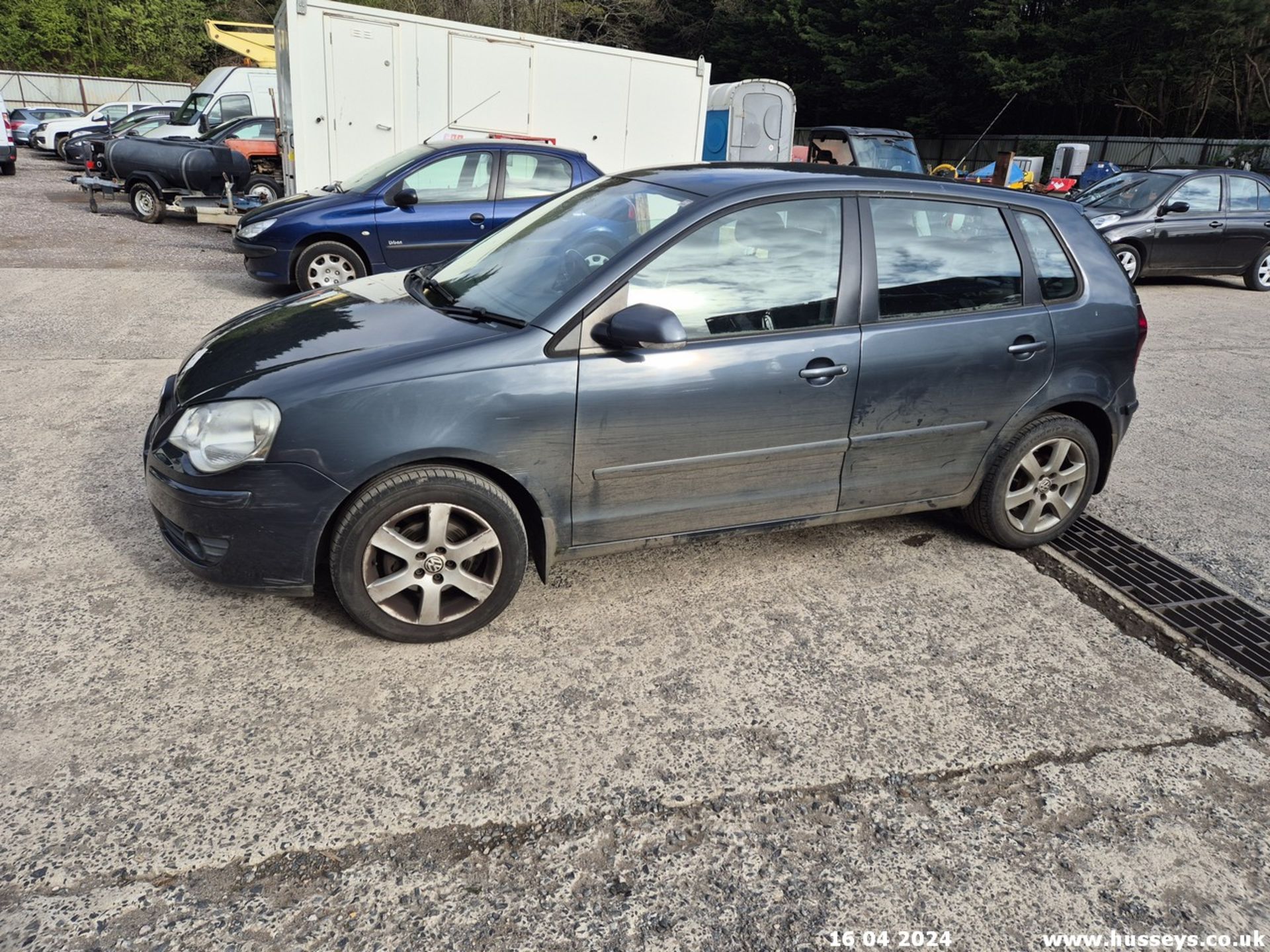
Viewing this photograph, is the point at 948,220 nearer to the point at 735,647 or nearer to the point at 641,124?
the point at 735,647

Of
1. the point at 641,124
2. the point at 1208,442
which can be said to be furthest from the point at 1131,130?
the point at 1208,442

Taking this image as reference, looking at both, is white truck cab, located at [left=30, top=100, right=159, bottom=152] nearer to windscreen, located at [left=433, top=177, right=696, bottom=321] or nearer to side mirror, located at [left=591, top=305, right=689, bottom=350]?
windscreen, located at [left=433, top=177, right=696, bottom=321]

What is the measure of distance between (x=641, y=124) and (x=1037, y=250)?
10646 mm

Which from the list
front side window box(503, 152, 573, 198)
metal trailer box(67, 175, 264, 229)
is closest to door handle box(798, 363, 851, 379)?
front side window box(503, 152, 573, 198)

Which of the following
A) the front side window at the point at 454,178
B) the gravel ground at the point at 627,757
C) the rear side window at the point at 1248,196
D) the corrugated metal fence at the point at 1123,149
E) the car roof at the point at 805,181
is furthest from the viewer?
the corrugated metal fence at the point at 1123,149

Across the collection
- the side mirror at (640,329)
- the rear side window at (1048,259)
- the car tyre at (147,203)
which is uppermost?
the rear side window at (1048,259)

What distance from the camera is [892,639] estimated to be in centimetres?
349

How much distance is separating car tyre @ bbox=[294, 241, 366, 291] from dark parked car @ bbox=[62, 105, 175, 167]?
12723 millimetres

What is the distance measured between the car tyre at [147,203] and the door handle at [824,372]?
45.9ft

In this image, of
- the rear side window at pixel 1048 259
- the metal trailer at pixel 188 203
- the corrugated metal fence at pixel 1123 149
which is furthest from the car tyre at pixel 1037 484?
the corrugated metal fence at pixel 1123 149

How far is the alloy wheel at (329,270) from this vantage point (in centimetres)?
870

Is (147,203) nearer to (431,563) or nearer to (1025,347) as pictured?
(431,563)

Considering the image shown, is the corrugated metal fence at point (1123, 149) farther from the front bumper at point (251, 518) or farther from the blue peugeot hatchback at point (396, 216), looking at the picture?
the front bumper at point (251, 518)

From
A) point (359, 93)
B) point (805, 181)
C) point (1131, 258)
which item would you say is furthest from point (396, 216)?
point (1131, 258)
